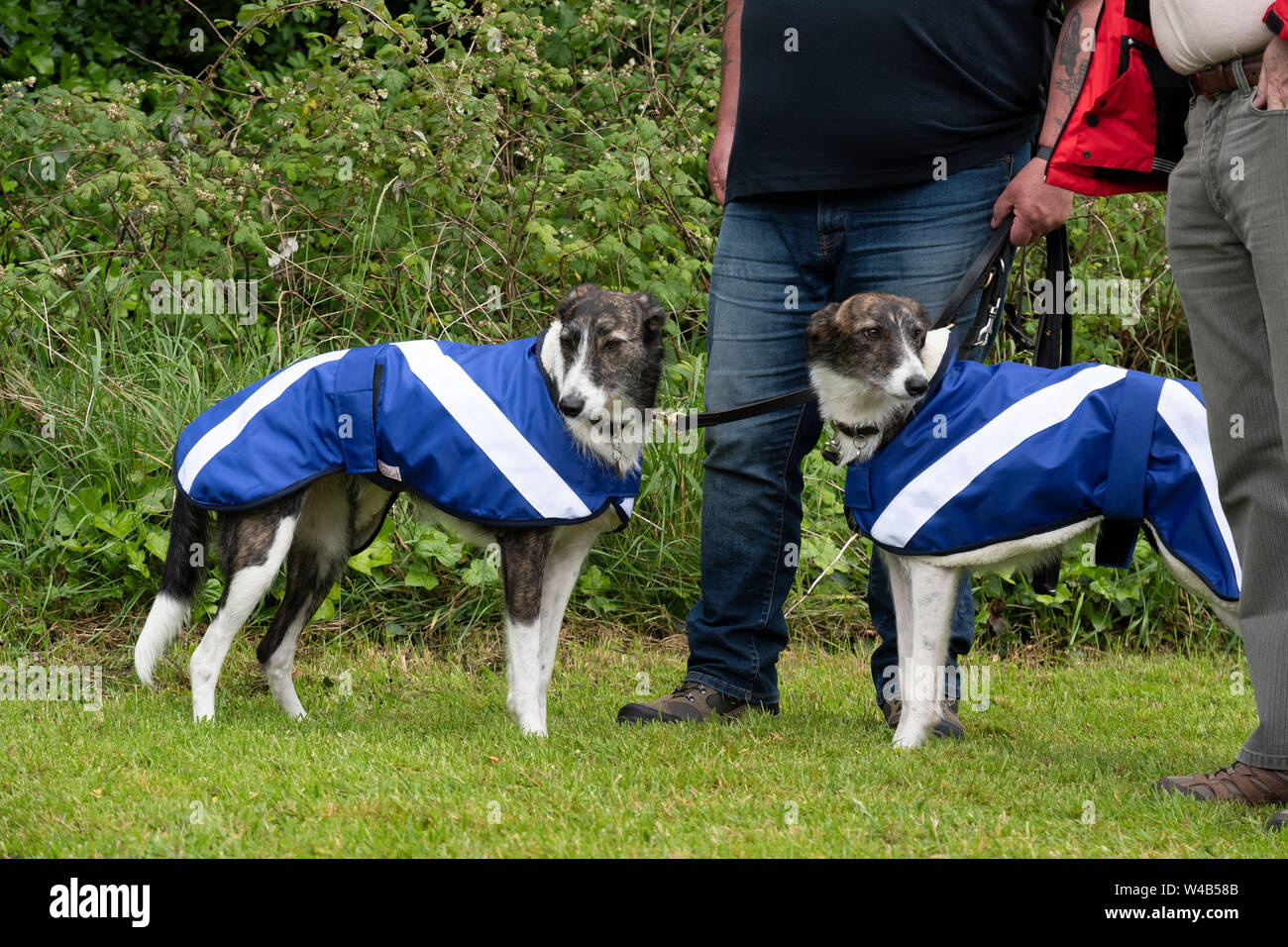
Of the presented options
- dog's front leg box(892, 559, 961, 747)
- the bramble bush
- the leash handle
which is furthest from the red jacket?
the bramble bush

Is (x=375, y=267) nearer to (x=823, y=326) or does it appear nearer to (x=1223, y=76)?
(x=823, y=326)

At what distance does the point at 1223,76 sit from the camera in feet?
9.56

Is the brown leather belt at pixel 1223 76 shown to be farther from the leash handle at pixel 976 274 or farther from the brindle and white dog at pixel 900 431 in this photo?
the brindle and white dog at pixel 900 431

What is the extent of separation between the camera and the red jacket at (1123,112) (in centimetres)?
313

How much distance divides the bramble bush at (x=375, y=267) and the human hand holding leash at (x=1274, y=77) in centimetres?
296

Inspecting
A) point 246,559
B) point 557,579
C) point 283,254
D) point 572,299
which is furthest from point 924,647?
point 283,254

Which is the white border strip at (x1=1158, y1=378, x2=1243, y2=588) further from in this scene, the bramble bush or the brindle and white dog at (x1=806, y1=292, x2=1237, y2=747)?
the bramble bush

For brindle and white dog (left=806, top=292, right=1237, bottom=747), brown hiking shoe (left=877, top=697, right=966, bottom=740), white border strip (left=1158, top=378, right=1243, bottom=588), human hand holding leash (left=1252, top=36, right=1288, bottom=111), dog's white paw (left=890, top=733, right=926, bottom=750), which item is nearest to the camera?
human hand holding leash (left=1252, top=36, right=1288, bottom=111)

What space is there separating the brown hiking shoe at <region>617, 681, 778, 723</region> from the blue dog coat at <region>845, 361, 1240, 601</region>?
902 mm

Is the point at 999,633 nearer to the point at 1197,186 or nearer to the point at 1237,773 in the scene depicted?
the point at 1237,773

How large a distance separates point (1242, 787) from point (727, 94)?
277 cm

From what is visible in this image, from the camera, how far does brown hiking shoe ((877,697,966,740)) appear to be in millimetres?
4109

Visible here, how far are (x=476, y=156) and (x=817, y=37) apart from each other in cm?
266

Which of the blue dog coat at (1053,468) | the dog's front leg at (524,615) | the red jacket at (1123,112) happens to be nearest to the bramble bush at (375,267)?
the dog's front leg at (524,615)
